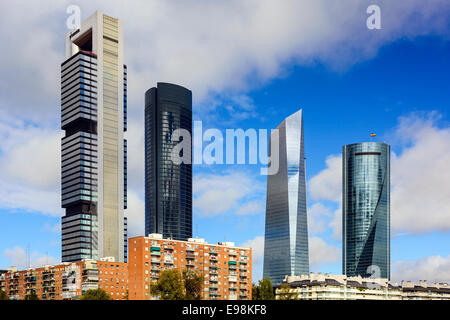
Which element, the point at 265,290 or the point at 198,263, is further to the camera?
the point at 198,263

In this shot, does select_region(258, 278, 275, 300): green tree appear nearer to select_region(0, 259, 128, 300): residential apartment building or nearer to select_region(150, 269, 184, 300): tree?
select_region(150, 269, 184, 300): tree

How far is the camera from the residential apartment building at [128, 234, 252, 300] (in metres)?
158

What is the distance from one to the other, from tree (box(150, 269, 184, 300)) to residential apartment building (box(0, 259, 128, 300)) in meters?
46.4

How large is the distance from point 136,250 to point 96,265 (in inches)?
1112

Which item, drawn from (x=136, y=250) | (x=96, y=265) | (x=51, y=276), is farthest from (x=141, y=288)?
(x=51, y=276)

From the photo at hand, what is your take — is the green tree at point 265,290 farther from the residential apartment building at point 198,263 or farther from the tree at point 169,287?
the residential apartment building at point 198,263

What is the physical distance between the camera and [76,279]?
179750mm

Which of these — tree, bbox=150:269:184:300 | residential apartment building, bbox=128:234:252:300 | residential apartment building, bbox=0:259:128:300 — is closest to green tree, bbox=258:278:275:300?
tree, bbox=150:269:184:300

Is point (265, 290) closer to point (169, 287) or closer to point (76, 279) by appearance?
point (169, 287)

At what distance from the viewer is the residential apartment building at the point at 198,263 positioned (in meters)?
158

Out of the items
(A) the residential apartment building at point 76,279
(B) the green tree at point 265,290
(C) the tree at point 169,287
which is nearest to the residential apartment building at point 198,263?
(A) the residential apartment building at point 76,279

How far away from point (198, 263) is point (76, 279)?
124 feet

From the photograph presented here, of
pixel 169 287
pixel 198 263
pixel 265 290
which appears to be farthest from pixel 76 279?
pixel 265 290
